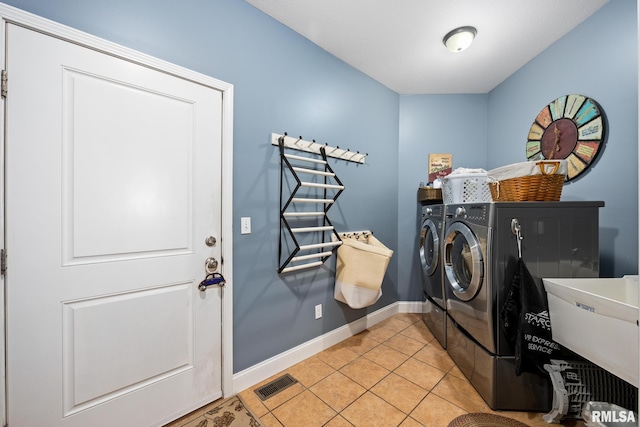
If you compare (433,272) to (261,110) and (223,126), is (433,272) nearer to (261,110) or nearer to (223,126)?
(261,110)

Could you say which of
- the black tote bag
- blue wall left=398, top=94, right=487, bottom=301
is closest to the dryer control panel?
the black tote bag

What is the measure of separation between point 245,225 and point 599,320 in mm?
1858

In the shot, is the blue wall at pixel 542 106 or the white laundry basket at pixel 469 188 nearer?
the blue wall at pixel 542 106

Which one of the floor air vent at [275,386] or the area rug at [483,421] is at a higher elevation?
the area rug at [483,421]

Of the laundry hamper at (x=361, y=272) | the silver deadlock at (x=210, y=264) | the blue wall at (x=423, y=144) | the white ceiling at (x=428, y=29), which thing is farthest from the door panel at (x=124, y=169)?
the blue wall at (x=423, y=144)

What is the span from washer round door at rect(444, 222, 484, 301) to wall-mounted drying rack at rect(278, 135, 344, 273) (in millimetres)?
879

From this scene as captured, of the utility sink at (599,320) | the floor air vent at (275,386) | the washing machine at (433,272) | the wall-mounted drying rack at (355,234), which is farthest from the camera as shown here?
the wall-mounted drying rack at (355,234)

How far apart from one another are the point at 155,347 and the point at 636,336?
2.16 metres

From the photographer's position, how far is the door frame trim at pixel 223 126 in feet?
3.39

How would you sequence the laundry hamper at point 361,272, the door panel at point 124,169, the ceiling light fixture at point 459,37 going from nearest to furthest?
the door panel at point 124,169, the ceiling light fixture at point 459,37, the laundry hamper at point 361,272

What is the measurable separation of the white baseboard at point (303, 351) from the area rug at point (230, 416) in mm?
111

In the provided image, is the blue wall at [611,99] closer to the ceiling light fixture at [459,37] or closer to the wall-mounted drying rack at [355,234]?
the ceiling light fixture at [459,37]

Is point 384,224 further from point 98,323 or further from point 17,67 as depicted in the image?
point 17,67

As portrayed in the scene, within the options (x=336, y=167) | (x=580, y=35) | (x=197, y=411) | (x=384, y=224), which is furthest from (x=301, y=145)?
(x=580, y=35)
